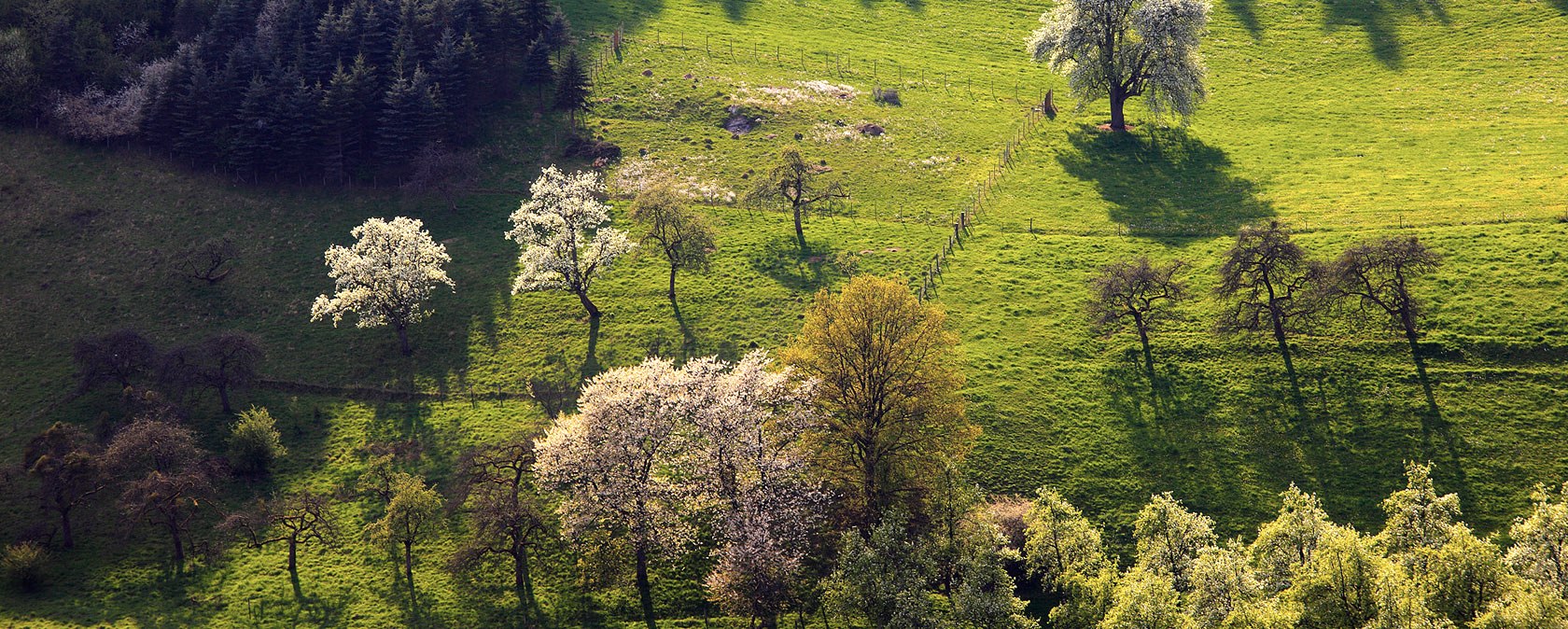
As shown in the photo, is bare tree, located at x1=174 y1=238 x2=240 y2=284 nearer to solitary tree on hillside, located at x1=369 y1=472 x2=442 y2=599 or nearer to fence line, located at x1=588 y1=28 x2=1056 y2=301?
solitary tree on hillside, located at x1=369 y1=472 x2=442 y2=599

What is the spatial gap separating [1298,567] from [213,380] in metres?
66.6

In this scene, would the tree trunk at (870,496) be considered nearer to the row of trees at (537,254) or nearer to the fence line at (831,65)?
the row of trees at (537,254)

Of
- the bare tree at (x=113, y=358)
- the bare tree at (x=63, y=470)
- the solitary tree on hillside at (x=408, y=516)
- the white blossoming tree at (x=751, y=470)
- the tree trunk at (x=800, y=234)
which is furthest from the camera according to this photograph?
the tree trunk at (x=800, y=234)

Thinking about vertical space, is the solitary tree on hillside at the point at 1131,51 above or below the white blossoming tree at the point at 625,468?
above

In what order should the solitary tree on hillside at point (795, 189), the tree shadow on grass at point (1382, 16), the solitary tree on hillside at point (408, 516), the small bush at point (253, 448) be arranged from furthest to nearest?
the tree shadow on grass at point (1382, 16) < the solitary tree on hillside at point (795, 189) < the small bush at point (253, 448) < the solitary tree on hillside at point (408, 516)

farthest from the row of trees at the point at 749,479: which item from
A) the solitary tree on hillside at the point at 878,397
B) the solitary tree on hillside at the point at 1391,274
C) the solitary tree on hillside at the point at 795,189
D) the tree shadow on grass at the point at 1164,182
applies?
the tree shadow on grass at the point at 1164,182

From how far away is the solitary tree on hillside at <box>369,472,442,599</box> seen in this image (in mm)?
55938

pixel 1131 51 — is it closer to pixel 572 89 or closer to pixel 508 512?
pixel 572 89

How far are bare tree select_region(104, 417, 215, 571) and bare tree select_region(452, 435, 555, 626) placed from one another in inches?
603

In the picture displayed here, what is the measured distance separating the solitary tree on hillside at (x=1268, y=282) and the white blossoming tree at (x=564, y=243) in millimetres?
42402

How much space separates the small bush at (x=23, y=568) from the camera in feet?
186

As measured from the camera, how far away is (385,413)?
233ft

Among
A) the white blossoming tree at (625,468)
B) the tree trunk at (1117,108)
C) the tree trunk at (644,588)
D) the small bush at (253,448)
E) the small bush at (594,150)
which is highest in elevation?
the tree trunk at (1117,108)

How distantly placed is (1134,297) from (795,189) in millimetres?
30622
